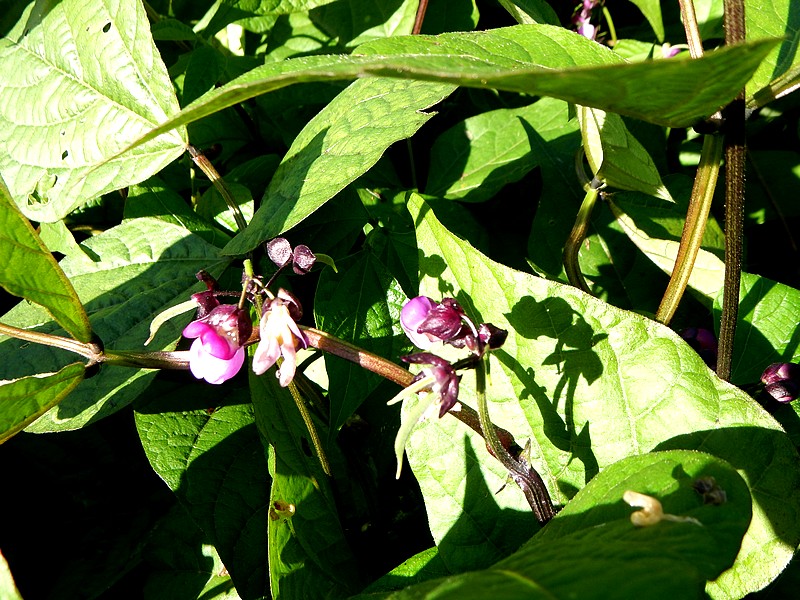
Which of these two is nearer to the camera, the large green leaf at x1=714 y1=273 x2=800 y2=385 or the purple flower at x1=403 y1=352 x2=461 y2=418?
the purple flower at x1=403 y1=352 x2=461 y2=418

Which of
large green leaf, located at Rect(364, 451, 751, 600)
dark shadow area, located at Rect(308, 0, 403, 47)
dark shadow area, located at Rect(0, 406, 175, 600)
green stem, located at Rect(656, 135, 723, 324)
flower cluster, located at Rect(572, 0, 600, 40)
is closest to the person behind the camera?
large green leaf, located at Rect(364, 451, 751, 600)

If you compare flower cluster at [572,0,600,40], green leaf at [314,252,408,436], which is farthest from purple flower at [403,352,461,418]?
flower cluster at [572,0,600,40]

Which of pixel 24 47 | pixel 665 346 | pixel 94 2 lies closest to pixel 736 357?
pixel 665 346

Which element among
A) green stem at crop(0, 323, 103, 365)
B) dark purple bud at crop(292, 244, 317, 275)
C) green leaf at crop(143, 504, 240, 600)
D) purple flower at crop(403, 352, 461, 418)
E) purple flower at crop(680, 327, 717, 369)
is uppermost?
dark purple bud at crop(292, 244, 317, 275)

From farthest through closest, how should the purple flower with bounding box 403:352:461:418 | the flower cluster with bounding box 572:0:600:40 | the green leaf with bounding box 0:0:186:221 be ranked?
1. the flower cluster with bounding box 572:0:600:40
2. the green leaf with bounding box 0:0:186:221
3. the purple flower with bounding box 403:352:461:418

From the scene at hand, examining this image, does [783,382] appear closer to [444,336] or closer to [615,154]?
[615,154]

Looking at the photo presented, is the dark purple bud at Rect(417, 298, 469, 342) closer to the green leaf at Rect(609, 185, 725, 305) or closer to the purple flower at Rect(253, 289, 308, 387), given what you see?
the purple flower at Rect(253, 289, 308, 387)

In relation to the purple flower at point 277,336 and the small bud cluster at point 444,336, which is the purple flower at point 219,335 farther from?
the small bud cluster at point 444,336
